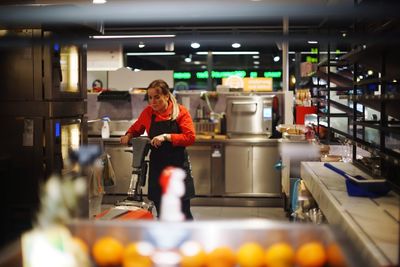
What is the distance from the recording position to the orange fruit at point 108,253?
1457 mm

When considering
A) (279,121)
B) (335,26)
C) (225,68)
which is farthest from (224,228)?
(225,68)

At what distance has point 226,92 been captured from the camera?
26.8ft

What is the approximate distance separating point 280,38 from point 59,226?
88 centimetres

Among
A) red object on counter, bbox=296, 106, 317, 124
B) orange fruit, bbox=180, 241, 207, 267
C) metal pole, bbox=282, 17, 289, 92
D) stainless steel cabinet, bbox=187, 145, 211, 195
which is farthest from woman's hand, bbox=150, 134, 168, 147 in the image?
metal pole, bbox=282, 17, 289, 92

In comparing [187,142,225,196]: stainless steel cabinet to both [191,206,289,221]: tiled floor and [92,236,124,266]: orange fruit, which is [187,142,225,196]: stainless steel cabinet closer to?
[191,206,289,221]: tiled floor

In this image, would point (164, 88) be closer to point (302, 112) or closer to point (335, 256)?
point (335, 256)

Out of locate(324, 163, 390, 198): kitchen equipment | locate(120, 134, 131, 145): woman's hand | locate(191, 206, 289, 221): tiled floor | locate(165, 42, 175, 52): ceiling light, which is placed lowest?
locate(191, 206, 289, 221): tiled floor

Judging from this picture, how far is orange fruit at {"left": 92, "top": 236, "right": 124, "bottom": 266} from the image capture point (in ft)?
4.78

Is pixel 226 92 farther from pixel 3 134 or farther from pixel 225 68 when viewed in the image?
pixel 225 68

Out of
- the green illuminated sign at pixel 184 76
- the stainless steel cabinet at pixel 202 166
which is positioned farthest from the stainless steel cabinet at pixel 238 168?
the green illuminated sign at pixel 184 76

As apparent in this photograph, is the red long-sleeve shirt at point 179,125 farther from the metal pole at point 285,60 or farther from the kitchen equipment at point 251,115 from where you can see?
the metal pole at point 285,60

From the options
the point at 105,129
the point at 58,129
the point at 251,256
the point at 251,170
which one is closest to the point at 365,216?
the point at 251,256

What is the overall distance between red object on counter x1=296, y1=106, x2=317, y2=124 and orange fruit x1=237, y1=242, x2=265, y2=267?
6.32 m

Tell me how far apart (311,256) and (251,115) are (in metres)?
6.28
